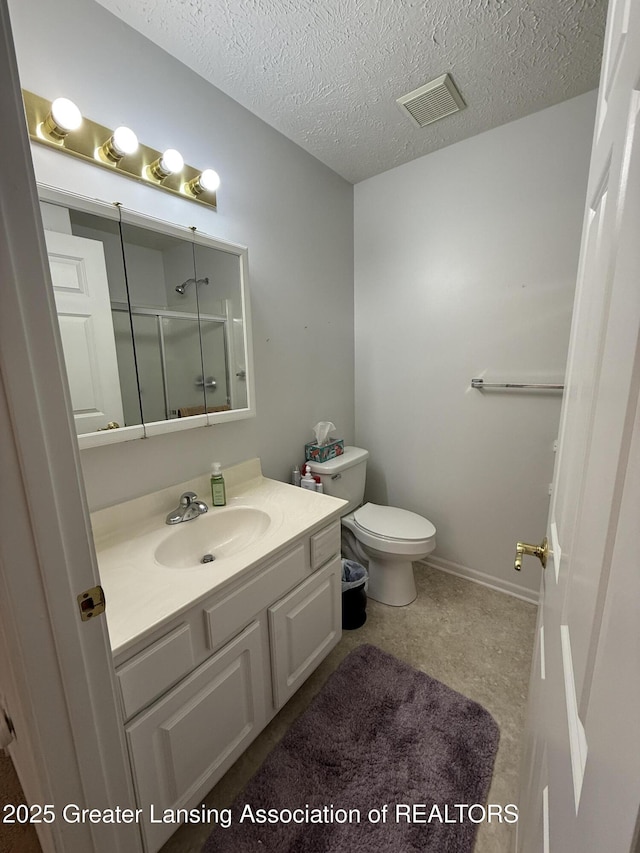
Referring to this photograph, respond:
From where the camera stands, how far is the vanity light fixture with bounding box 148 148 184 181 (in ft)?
3.93

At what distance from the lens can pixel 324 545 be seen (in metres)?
1.33

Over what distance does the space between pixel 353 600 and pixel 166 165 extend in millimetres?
1967

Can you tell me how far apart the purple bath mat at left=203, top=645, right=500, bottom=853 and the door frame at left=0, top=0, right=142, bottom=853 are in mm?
621

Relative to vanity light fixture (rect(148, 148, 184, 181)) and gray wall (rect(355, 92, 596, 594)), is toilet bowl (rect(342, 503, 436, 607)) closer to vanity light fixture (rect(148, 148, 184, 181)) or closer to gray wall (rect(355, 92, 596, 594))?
gray wall (rect(355, 92, 596, 594))

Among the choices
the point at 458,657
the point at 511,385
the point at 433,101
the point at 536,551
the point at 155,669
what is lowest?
the point at 458,657

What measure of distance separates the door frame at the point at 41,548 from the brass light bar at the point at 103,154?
2.45 ft

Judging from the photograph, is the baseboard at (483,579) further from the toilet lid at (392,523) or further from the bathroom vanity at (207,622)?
the bathroom vanity at (207,622)

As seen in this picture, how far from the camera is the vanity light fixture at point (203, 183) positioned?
130cm

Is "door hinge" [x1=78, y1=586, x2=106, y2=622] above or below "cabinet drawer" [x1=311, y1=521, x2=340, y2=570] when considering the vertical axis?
above

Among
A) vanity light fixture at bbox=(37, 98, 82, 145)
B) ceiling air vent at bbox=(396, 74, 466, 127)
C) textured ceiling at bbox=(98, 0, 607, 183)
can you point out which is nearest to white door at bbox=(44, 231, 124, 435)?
vanity light fixture at bbox=(37, 98, 82, 145)

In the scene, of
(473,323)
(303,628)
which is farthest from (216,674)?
(473,323)

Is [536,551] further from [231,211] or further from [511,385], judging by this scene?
[231,211]

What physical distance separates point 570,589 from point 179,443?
129 centimetres

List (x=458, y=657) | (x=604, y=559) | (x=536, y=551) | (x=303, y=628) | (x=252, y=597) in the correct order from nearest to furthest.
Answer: (x=604, y=559) → (x=536, y=551) → (x=252, y=597) → (x=303, y=628) → (x=458, y=657)
